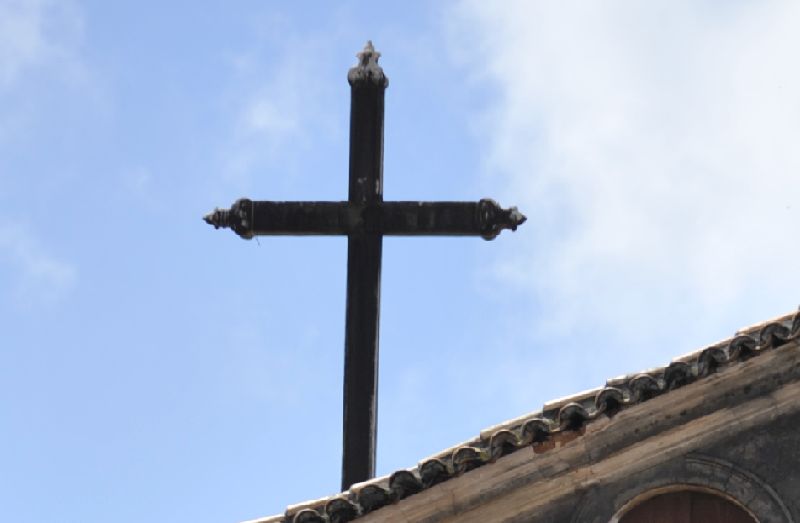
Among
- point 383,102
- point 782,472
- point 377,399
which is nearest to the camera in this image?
point 782,472

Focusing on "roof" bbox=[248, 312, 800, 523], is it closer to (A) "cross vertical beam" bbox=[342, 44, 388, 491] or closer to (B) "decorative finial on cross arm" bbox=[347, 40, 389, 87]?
(A) "cross vertical beam" bbox=[342, 44, 388, 491]

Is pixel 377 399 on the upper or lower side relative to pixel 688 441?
upper

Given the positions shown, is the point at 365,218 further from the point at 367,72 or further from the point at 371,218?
the point at 367,72

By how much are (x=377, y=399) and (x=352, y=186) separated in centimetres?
216

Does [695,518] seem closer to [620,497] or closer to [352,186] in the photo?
[620,497]

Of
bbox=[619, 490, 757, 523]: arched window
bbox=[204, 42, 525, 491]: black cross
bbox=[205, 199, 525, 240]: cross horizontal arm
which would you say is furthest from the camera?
bbox=[205, 199, 525, 240]: cross horizontal arm

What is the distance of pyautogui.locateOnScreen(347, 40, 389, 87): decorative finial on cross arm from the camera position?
2033 cm

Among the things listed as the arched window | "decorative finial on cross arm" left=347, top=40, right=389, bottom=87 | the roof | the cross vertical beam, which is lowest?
the arched window

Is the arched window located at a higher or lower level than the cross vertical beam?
lower

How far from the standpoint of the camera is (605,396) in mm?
15992

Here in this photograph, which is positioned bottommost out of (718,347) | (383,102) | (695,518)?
(695,518)

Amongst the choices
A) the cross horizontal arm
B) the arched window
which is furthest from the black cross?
the arched window

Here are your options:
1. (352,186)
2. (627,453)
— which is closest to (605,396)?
(627,453)

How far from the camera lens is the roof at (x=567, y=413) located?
52.2 ft
